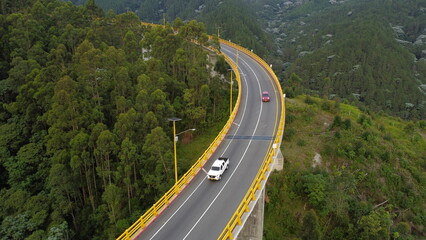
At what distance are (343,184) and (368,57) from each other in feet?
332

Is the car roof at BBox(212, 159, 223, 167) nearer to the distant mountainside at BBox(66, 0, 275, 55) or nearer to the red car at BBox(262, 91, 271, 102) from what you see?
the red car at BBox(262, 91, 271, 102)

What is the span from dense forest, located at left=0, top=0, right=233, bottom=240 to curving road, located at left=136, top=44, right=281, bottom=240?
5.44 m

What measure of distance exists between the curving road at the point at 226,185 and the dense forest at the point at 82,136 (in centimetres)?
544

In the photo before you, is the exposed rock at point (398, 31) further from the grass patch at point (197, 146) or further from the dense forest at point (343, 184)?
the grass patch at point (197, 146)

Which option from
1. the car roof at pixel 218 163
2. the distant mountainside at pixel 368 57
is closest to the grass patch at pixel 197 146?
the car roof at pixel 218 163

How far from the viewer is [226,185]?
28.6 meters

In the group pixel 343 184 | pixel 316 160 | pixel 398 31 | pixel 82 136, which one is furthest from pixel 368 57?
pixel 82 136

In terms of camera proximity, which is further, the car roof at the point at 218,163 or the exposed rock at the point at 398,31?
the exposed rock at the point at 398,31

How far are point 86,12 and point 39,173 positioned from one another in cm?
3873

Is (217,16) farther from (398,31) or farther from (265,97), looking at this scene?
(265,97)

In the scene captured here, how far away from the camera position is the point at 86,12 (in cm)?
5997

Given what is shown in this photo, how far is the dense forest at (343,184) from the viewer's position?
31641 millimetres

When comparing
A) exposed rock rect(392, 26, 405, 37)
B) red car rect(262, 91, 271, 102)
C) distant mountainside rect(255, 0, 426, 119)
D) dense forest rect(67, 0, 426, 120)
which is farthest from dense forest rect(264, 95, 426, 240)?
exposed rock rect(392, 26, 405, 37)

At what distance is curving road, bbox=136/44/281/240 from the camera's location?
2302cm
